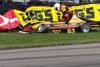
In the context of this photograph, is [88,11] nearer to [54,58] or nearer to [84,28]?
[84,28]

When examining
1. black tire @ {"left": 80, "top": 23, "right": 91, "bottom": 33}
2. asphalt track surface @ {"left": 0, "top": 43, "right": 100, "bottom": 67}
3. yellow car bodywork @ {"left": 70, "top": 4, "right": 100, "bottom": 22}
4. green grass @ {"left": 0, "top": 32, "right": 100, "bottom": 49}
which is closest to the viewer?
asphalt track surface @ {"left": 0, "top": 43, "right": 100, "bottom": 67}

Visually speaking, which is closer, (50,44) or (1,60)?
(1,60)

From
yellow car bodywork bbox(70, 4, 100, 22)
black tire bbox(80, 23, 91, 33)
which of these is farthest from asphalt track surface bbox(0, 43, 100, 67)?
yellow car bodywork bbox(70, 4, 100, 22)

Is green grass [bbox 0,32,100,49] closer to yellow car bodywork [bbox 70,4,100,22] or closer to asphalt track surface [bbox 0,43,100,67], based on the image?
asphalt track surface [bbox 0,43,100,67]

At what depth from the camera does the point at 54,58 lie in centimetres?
1301

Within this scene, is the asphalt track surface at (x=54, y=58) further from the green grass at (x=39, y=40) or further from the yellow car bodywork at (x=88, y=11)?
the yellow car bodywork at (x=88, y=11)

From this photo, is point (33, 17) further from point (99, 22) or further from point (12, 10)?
point (99, 22)

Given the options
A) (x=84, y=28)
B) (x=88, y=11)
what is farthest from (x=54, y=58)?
(x=88, y=11)

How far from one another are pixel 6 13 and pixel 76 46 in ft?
27.1

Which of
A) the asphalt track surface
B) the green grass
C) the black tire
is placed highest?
the asphalt track surface

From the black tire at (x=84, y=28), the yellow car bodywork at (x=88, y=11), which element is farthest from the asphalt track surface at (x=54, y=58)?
the yellow car bodywork at (x=88, y=11)

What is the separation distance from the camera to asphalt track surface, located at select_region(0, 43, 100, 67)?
1161 centimetres

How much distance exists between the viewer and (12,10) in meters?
24.3

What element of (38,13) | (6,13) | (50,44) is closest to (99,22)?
(38,13)
